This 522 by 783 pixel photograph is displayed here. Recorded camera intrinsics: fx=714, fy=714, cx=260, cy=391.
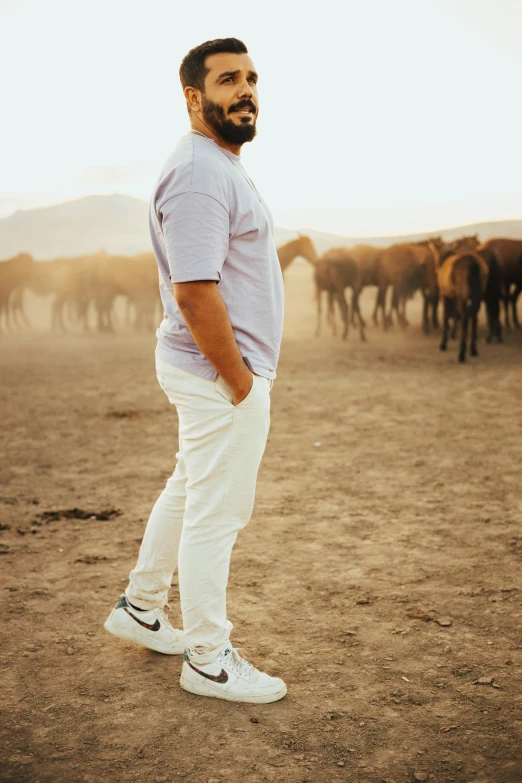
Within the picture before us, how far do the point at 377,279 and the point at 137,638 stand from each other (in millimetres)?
15430

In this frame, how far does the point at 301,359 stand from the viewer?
12008 millimetres

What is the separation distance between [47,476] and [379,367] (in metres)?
6.45

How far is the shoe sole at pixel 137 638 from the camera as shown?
262 centimetres

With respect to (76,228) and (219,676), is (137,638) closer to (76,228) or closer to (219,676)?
(219,676)

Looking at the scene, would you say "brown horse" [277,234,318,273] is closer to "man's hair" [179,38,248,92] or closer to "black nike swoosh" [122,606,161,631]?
"black nike swoosh" [122,606,161,631]

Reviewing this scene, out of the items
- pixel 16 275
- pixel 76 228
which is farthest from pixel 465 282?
pixel 76 228

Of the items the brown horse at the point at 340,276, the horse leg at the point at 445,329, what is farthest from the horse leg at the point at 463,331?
the brown horse at the point at 340,276

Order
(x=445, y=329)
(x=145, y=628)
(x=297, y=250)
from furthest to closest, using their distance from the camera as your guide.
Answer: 1. (x=297, y=250)
2. (x=445, y=329)
3. (x=145, y=628)

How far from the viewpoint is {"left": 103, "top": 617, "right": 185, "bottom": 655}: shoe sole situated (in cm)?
262

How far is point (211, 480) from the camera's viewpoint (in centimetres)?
221

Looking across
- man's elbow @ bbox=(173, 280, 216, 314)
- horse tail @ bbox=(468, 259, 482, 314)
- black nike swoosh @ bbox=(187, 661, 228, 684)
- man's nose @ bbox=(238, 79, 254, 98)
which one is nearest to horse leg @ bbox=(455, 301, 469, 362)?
horse tail @ bbox=(468, 259, 482, 314)

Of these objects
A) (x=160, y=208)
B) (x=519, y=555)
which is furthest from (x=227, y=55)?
(x=519, y=555)

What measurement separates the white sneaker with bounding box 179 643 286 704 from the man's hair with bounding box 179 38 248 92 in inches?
70.3

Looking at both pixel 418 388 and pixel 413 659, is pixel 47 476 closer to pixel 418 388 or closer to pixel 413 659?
pixel 413 659
